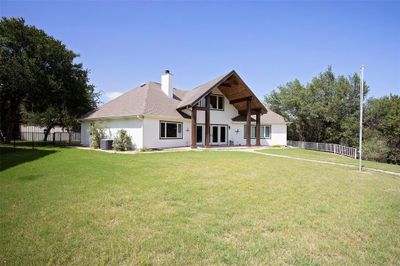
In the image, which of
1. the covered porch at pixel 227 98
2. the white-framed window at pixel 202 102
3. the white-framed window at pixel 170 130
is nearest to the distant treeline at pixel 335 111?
the covered porch at pixel 227 98

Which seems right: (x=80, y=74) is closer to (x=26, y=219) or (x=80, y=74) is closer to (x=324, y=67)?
(x=26, y=219)

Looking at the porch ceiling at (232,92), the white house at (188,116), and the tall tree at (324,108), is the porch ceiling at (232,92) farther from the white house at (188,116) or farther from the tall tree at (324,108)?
the tall tree at (324,108)

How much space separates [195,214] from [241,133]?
21370 millimetres

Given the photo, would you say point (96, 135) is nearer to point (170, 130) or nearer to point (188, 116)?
point (170, 130)

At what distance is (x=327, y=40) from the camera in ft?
53.6

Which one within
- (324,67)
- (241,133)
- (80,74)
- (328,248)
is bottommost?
(328,248)

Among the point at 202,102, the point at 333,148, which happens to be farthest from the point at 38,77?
the point at 333,148

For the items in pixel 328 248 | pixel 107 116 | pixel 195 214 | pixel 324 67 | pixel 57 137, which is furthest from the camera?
pixel 324 67

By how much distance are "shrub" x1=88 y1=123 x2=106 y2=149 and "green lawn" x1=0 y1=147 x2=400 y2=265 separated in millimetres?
11198

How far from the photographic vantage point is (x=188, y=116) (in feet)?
67.2

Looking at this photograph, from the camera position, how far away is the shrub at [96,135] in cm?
1873

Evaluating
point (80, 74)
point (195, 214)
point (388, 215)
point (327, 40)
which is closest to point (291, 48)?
point (327, 40)

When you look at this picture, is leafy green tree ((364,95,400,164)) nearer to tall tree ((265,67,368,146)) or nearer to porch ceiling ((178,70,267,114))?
tall tree ((265,67,368,146))

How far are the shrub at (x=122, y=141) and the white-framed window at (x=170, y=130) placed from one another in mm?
2709
